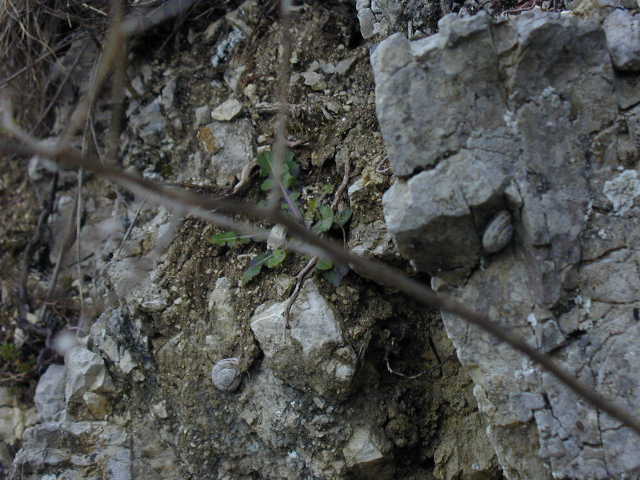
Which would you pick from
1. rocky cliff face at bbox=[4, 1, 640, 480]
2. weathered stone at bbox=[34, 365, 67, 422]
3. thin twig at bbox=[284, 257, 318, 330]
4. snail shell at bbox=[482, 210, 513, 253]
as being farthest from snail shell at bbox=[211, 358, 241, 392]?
snail shell at bbox=[482, 210, 513, 253]

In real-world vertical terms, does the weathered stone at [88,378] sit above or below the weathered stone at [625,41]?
below

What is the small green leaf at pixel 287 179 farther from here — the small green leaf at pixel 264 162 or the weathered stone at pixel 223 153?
the weathered stone at pixel 223 153

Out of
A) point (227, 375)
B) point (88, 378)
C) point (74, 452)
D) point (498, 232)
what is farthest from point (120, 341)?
point (498, 232)

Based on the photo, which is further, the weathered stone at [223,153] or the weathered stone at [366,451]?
the weathered stone at [223,153]

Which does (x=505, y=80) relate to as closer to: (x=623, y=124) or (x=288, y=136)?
(x=623, y=124)

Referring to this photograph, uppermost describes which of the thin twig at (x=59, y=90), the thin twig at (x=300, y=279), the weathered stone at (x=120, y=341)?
the thin twig at (x=59, y=90)

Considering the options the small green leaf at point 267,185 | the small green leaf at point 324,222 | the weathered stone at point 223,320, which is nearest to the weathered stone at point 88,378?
the weathered stone at point 223,320

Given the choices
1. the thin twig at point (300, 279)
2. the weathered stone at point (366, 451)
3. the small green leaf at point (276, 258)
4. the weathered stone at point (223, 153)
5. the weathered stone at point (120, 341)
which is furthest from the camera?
the weathered stone at point (223, 153)
